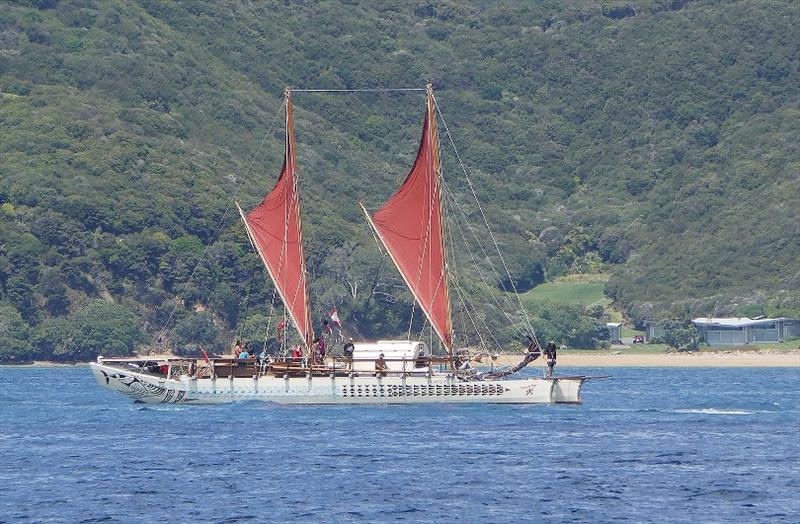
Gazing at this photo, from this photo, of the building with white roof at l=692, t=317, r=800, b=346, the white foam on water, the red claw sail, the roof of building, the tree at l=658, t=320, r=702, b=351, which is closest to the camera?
the white foam on water

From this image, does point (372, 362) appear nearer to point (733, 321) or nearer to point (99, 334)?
point (99, 334)

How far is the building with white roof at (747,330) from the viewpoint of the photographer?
16625 centimetres

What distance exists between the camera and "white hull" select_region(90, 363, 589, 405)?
82875 millimetres

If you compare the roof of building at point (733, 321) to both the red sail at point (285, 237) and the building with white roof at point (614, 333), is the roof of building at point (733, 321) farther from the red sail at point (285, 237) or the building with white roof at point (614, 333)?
the red sail at point (285, 237)

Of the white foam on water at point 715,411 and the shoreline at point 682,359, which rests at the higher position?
the shoreline at point 682,359

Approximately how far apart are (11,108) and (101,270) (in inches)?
1524

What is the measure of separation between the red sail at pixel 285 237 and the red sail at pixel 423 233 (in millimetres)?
4970

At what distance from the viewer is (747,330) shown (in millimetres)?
167375

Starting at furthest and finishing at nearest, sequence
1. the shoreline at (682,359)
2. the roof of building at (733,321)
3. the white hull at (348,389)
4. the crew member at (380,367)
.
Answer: the roof of building at (733,321), the shoreline at (682,359), the crew member at (380,367), the white hull at (348,389)

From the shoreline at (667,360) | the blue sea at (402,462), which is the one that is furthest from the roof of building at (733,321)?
the blue sea at (402,462)

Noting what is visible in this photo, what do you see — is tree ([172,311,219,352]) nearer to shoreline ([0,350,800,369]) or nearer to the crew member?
shoreline ([0,350,800,369])

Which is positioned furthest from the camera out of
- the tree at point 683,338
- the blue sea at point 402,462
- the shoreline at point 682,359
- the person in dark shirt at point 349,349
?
the tree at point 683,338

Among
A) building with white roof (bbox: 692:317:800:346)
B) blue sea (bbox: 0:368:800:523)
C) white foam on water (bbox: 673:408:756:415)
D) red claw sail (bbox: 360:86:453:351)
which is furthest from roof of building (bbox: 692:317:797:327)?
red claw sail (bbox: 360:86:453:351)

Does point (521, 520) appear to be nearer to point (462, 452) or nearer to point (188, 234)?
point (462, 452)
